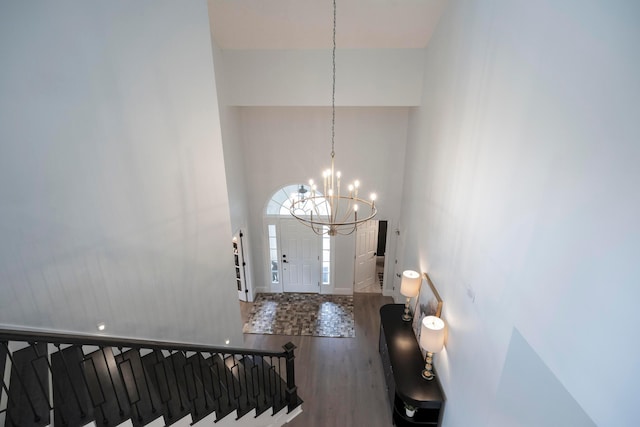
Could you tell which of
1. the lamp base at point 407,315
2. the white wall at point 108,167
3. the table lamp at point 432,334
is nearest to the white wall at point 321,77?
the white wall at point 108,167

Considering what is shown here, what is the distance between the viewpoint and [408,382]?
11.9ft

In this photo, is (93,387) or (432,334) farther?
(432,334)

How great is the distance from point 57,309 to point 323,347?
396 cm

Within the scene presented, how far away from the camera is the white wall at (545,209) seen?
1.32 metres

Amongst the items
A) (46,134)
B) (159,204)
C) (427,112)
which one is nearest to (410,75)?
(427,112)

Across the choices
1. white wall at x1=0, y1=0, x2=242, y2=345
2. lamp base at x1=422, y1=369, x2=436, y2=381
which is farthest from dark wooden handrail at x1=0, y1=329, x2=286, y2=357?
lamp base at x1=422, y1=369, x2=436, y2=381

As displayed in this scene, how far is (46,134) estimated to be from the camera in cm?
228

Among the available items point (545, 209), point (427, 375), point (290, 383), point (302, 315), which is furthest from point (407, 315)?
point (545, 209)

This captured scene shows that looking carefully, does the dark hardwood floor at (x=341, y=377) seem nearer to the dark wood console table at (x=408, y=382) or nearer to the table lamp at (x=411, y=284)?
the dark wood console table at (x=408, y=382)

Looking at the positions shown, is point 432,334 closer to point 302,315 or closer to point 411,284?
point 411,284

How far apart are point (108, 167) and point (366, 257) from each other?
5505 mm

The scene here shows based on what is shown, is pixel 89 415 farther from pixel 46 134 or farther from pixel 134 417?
pixel 46 134

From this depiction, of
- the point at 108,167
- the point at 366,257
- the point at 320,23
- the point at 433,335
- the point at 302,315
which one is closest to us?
the point at 108,167

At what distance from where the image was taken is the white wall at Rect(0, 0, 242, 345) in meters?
2.21
